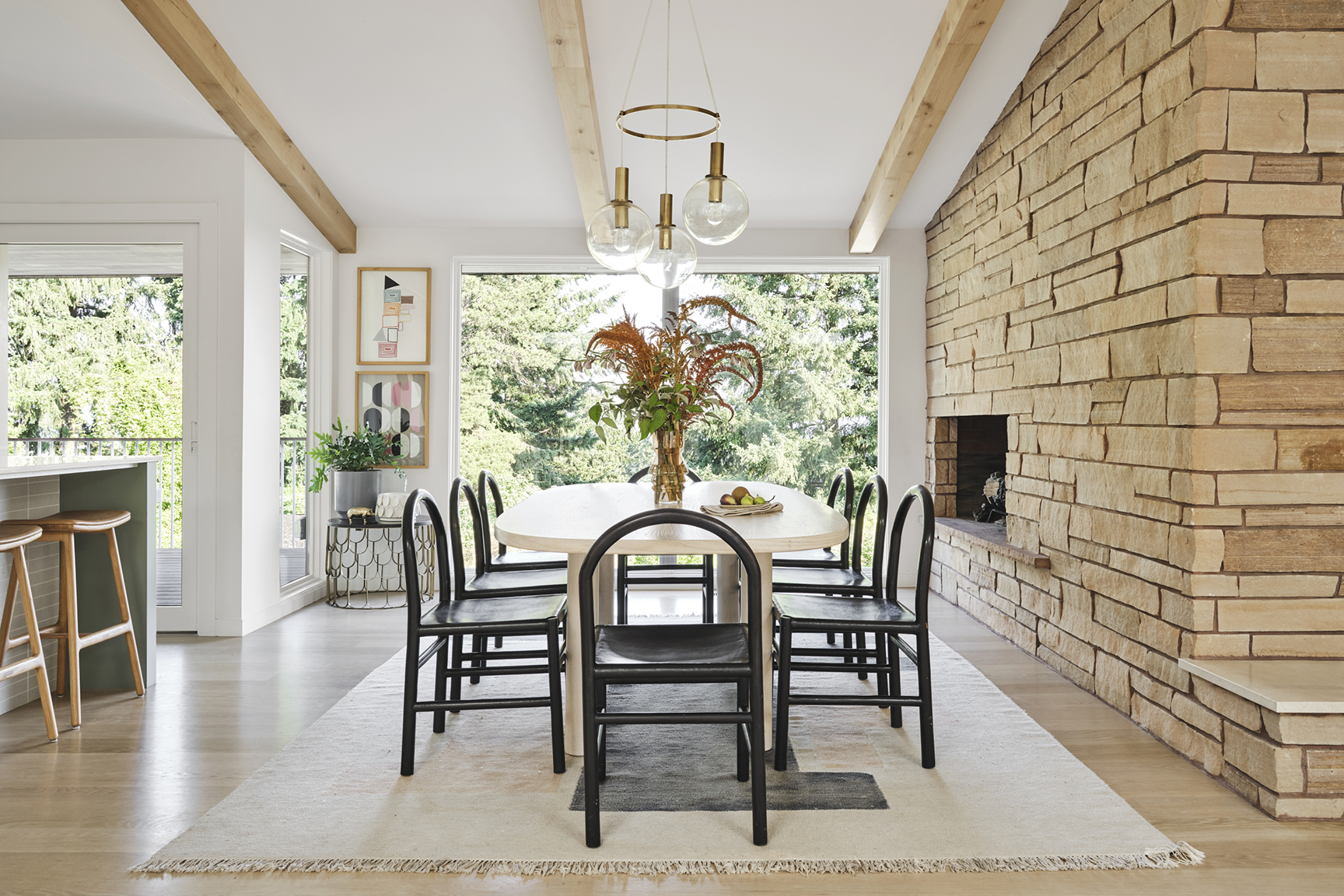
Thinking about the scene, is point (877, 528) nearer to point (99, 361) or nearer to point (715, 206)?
point (715, 206)

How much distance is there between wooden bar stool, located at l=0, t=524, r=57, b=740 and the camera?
2.70 m

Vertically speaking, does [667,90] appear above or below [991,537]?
above

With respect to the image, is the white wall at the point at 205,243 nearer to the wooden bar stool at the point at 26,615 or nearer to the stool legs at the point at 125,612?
the stool legs at the point at 125,612

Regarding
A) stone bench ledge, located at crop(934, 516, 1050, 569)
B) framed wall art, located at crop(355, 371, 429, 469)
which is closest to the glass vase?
stone bench ledge, located at crop(934, 516, 1050, 569)

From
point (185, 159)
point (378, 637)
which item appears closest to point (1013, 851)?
point (378, 637)

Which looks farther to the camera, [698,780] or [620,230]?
[620,230]

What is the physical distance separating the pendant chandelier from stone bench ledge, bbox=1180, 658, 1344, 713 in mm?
1873

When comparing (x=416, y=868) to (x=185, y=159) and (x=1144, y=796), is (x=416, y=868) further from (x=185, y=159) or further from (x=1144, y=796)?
(x=185, y=159)

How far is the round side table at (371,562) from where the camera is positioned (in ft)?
16.9

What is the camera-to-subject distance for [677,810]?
225 centimetres

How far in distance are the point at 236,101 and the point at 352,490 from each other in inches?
79.5

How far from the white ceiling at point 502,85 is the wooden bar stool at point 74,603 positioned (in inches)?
72.7

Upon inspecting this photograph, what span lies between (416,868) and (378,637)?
2.35m

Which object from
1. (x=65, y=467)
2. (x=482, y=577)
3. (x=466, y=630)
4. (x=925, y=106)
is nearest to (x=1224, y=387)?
(x=925, y=106)
